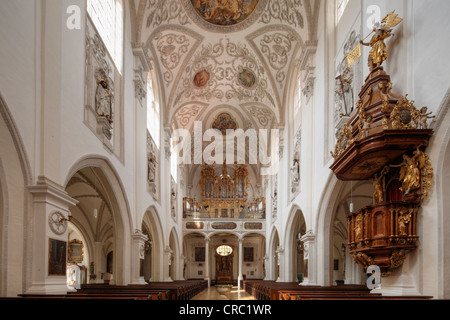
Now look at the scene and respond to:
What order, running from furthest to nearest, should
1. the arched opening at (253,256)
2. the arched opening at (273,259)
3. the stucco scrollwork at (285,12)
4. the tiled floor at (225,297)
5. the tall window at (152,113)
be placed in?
the arched opening at (253,256)
the arched opening at (273,259)
the tiled floor at (225,297)
the tall window at (152,113)
the stucco scrollwork at (285,12)

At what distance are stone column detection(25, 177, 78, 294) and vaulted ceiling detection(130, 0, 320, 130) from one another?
910cm

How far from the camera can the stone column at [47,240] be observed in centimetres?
777

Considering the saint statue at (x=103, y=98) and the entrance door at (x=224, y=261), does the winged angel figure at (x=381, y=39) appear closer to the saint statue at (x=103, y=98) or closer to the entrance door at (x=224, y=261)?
the saint statue at (x=103, y=98)

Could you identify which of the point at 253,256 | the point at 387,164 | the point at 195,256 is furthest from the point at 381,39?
the point at 195,256

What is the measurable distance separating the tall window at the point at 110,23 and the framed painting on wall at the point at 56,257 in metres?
6.16

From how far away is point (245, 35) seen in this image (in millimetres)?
19797

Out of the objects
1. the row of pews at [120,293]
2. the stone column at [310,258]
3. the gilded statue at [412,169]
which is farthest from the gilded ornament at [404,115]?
the stone column at [310,258]

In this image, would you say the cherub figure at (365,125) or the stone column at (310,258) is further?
the stone column at (310,258)

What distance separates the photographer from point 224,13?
18.9 metres

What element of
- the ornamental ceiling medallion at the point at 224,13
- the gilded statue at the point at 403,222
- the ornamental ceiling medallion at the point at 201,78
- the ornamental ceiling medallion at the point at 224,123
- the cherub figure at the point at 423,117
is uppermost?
the ornamental ceiling medallion at the point at 224,13

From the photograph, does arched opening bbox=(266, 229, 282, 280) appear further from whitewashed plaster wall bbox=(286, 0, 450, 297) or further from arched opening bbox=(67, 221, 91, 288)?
whitewashed plaster wall bbox=(286, 0, 450, 297)

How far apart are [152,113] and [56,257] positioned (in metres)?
12.1

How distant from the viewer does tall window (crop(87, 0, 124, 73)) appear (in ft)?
39.5
